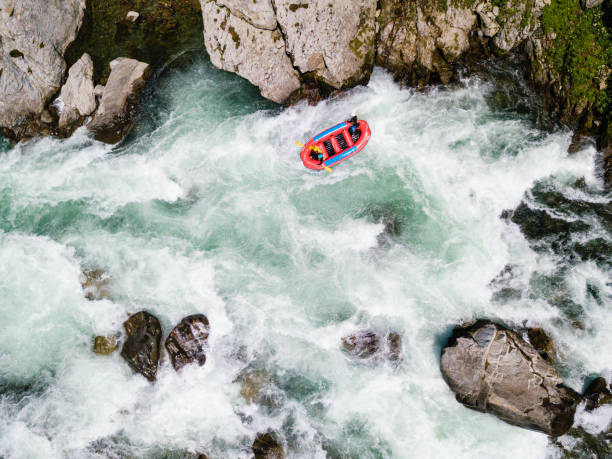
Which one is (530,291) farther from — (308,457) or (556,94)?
(308,457)

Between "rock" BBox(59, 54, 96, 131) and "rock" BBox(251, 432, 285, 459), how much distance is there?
17459mm

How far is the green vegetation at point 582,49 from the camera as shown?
17906 millimetres

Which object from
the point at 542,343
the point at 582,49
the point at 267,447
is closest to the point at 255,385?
the point at 267,447

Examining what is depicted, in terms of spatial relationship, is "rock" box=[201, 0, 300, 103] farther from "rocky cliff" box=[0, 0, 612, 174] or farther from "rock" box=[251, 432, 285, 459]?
"rock" box=[251, 432, 285, 459]

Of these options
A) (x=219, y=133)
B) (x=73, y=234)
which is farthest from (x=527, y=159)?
(x=73, y=234)

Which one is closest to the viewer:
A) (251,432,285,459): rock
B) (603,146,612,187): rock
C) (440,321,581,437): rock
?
(440,321,581,437): rock

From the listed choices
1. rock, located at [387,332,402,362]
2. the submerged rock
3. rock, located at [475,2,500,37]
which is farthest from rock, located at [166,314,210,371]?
rock, located at [475,2,500,37]

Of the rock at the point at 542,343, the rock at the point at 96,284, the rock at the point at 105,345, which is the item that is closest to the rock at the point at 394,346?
the rock at the point at 542,343

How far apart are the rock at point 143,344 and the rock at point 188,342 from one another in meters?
0.57

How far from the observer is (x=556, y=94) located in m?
19.0

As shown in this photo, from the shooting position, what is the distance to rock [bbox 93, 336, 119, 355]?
17.3m

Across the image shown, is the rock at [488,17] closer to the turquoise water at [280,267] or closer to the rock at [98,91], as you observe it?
the turquoise water at [280,267]

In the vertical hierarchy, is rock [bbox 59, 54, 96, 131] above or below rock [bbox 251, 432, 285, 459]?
above

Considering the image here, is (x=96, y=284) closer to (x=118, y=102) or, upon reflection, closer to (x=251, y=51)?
(x=118, y=102)
